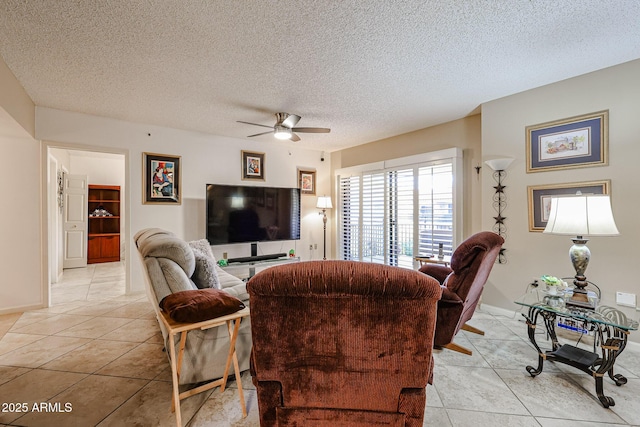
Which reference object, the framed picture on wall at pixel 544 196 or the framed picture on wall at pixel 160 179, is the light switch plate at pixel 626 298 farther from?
the framed picture on wall at pixel 160 179

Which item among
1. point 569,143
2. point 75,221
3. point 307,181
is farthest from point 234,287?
point 75,221

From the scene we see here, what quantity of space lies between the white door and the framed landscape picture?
8.07 m

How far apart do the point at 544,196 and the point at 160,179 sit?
4.89 meters

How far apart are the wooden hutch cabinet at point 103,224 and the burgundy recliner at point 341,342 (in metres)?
7.44

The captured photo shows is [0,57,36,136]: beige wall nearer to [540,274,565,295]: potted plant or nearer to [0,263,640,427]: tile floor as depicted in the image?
[0,263,640,427]: tile floor

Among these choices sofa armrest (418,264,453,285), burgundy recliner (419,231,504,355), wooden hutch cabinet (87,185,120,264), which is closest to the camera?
burgundy recliner (419,231,504,355)

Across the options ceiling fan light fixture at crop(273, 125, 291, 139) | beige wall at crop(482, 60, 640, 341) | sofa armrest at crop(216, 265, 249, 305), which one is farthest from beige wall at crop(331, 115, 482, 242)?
sofa armrest at crop(216, 265, 249, 305)

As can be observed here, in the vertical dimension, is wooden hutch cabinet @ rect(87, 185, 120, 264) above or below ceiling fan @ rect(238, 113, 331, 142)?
below

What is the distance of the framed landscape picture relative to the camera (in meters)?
2.61

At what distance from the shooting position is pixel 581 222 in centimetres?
203

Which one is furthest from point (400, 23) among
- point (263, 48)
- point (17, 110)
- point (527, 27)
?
point (17, 110)

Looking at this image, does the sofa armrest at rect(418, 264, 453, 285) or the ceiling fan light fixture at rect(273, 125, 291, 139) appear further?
the ceiling fan light fixture at rect(273, 125, 291, 139)

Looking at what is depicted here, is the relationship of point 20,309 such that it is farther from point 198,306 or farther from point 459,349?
point 459,349

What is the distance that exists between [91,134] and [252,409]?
160 inches
